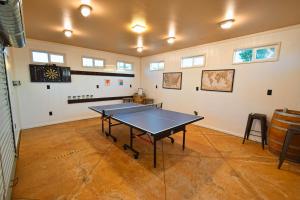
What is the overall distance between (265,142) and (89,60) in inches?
240

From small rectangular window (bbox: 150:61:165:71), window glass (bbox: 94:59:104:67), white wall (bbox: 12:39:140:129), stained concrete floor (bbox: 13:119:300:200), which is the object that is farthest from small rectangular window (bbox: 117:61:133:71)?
stained concrete floor (bbox: 13:119:300:200)

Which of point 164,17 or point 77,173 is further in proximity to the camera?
point 164,17

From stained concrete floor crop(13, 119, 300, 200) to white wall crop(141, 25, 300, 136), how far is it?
2.97ft

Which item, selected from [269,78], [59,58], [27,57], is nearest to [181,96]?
[269,78]

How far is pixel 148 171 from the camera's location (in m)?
2.28

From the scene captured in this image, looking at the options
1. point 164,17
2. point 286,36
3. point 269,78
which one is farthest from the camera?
point 269,78

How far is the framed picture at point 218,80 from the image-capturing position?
12.8 ft

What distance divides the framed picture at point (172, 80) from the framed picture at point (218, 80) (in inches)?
36.8

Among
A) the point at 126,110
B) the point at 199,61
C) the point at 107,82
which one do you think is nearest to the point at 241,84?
the point at 199,61

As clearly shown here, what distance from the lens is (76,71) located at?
4.94 m

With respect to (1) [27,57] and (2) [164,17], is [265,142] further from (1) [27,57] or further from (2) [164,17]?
(1) [27,57]

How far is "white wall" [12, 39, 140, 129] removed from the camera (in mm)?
3994

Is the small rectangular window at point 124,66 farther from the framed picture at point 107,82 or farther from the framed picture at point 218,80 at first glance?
the framed picture at point 218,80

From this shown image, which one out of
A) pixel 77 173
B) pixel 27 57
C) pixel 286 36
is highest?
pixel 286 36
